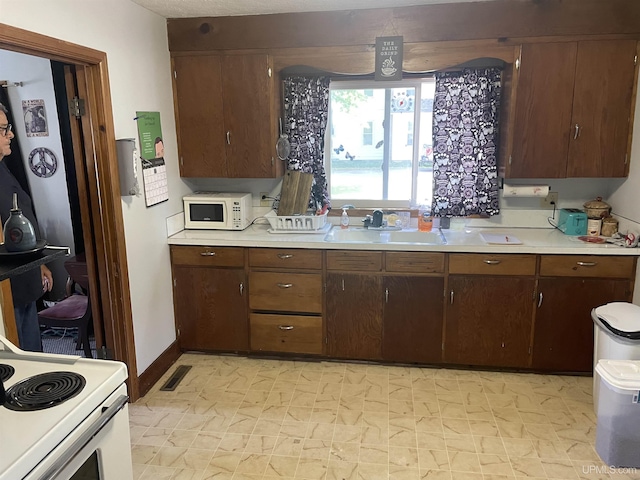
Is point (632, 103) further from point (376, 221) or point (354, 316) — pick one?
point (354, 316)

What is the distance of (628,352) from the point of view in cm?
246

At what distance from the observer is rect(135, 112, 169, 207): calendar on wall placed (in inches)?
116

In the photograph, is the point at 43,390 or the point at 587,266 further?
the point at 587,266

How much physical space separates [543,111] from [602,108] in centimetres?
35

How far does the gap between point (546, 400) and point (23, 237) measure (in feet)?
9.30

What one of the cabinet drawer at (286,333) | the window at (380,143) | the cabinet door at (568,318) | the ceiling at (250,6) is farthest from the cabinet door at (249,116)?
the cabinet door at (568,318)

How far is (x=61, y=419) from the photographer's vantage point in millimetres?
1399

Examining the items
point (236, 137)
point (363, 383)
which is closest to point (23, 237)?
point (236, 137)

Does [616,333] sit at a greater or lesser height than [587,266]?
lesser

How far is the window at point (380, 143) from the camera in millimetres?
3496

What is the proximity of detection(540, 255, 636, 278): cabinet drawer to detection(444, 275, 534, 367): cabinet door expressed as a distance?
15 cm

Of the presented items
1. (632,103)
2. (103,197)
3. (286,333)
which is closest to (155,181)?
(103,197)

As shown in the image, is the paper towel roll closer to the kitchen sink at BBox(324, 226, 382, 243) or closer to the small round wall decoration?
the kitchen sink at BBox(324, 226, 382, 243)

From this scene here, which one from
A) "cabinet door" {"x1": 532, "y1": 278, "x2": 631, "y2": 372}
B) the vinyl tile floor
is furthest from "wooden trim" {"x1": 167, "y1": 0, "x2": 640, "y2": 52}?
the vinyl tile floor
